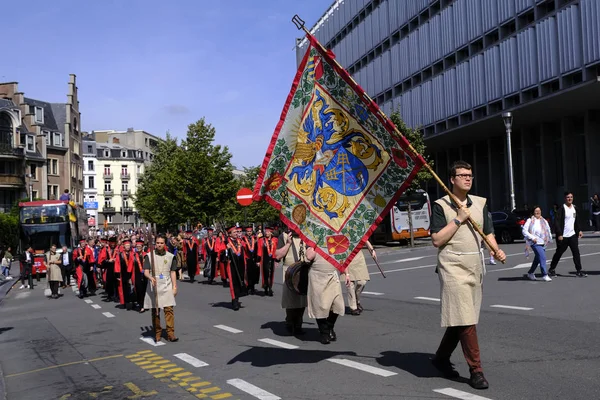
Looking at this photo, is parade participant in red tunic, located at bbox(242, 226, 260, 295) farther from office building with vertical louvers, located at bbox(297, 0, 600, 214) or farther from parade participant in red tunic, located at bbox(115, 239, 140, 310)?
office building with vertical louvers, located at bbox(297, 0, 600, 214)

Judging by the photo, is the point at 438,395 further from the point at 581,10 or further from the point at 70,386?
the point at 581,10

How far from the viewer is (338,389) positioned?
6336 millimetres

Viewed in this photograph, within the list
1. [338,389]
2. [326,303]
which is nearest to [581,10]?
[326,303]

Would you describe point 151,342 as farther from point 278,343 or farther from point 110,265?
point 110,265

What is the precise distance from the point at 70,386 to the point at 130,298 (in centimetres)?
884

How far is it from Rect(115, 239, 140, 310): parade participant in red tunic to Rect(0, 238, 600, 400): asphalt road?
3.33 ft

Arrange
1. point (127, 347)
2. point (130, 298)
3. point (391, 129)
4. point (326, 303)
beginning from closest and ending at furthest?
point (391, 129) → point (326, 303) → point (127, 347) → point (130, 298)

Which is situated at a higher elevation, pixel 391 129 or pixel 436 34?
pixel 436 34

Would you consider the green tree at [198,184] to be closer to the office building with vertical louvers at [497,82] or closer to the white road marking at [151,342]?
the office building with vertical louvers at [497,82]

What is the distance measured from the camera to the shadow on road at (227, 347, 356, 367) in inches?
309

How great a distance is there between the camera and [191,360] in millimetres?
8367

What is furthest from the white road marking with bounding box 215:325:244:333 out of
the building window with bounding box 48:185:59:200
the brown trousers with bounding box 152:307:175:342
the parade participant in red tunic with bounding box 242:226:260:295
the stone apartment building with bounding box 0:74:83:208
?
the building window with bounding box 48:185:59:200

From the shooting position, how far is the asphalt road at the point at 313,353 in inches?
252

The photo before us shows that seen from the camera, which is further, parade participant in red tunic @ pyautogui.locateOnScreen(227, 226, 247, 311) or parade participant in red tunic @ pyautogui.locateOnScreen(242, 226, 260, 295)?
parade participant in red tunic @ pyautogui.locateOnScreen(242, 226, 260, 295)
